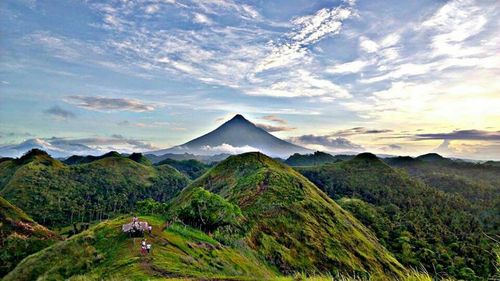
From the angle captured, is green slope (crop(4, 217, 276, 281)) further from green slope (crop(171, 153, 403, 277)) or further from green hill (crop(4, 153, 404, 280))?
green slope (crop(171, 153, 403, 277))

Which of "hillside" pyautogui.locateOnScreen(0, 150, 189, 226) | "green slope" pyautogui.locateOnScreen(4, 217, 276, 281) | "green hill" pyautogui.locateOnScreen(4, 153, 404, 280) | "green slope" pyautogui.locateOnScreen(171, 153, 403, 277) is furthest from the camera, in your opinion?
"hillside" pyautogui.locateOnScreen(0, 150, 189, 226)

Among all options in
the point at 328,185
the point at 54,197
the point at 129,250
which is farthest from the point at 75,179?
the point at 129,250

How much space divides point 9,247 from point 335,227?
73.0 m

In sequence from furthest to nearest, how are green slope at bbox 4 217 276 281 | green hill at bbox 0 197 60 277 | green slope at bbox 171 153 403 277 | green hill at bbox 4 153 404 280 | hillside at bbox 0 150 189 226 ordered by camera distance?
hillside at bbox 0 150 189 226 → green hill at bbox 0 197 60 277 → green slope at bbox 171 153 403 277 → green hill at bbox 4 153 404 280 → green slope at bbox 4 217 276 281

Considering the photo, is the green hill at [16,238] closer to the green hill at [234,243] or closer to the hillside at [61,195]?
the green hill at [234,243]

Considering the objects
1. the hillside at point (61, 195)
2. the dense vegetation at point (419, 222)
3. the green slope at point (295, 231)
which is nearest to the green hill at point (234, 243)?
the green slope at point (295, 231)

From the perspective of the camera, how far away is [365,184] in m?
191

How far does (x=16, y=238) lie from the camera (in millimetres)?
76688

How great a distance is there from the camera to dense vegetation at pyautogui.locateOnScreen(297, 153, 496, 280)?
4203 inches

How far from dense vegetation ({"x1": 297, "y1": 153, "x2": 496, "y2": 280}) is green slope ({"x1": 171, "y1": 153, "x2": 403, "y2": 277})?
19698 millimetres

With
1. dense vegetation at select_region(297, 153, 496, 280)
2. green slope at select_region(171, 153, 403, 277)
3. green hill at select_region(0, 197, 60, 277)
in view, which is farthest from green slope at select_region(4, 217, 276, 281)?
dense vegetation at select_region(297, 153, 496, 280)

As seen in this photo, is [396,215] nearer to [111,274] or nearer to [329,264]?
[329,264]

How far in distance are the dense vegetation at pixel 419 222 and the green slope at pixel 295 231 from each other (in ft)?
64.6

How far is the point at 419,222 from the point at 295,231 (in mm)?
101774
